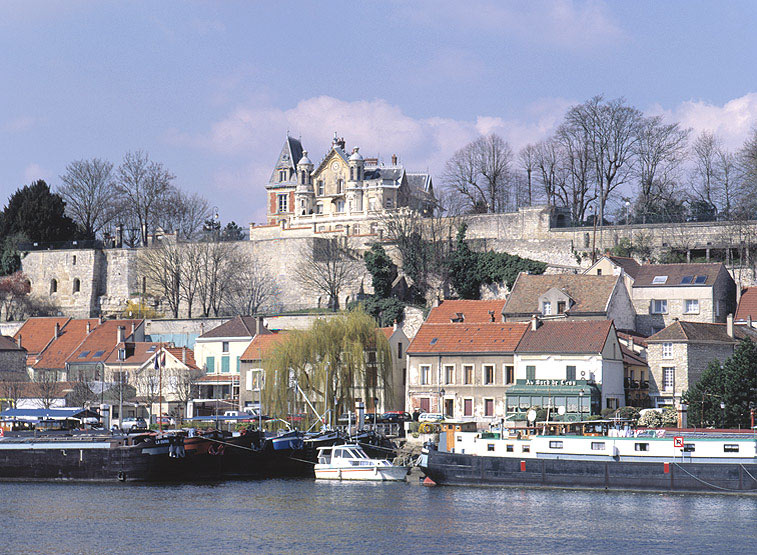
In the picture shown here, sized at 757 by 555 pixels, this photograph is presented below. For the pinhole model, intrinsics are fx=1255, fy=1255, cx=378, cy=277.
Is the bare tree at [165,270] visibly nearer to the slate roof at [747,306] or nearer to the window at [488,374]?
the window at [488,374]

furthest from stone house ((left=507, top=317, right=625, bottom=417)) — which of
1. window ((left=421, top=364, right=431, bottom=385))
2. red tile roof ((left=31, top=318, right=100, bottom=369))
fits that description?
red tile roof ((left=31, top=318, right=100, bottom=369))

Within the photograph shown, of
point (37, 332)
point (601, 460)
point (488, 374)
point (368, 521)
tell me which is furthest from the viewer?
point (37, 332)

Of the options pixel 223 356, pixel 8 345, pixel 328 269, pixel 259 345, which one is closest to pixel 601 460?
pixel 259 345

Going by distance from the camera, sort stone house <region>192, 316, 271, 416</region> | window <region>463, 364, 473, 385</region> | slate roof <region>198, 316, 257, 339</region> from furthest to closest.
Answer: slate roof <region>198, 316, 257, 339</region> → stone house <region>192, 316, 271, 416</region> → window <region>463, 364, 473, 385</region>

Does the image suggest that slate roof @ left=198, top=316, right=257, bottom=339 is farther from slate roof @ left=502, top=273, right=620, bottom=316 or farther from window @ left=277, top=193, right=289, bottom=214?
window @ left=277, top=193, right=289, bottom=214

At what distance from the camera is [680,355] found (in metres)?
54.2

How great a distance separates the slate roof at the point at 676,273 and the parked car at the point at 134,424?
977 inches

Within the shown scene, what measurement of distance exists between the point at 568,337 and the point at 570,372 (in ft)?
5.50

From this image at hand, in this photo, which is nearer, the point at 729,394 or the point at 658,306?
the point at 729,394

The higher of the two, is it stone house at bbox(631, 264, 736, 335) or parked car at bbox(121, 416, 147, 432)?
stone house at bbox(631, 264, 736, 335)

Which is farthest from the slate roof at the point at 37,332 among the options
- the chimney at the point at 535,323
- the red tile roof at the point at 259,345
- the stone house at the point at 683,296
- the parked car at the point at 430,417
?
the stone house at the point at 683,296

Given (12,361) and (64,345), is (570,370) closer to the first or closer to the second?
(64,345)

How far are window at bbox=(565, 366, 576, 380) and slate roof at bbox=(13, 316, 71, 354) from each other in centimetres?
3383

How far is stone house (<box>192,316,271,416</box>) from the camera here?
215 ft
